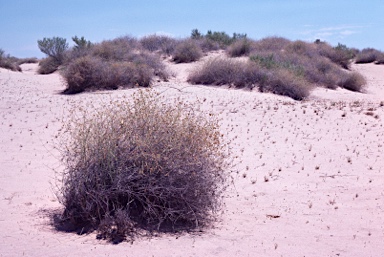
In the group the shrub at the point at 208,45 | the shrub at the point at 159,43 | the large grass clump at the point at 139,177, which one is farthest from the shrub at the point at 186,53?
the large grass clump at the point at 139,177

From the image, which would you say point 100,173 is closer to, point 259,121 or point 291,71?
point 259,121

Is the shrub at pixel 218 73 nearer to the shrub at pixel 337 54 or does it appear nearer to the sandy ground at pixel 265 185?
the sandy ground at pixel 265 185

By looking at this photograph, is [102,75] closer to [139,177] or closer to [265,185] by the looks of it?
[265,185]

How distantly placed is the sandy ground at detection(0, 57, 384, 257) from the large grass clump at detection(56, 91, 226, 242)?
278mm

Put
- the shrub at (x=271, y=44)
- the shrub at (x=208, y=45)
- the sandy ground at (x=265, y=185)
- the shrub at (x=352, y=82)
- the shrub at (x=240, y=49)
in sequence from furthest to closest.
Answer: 1. the shrub at (x=208, y=45)
2. the shrub at (x=271, y=44)
3. the shrub at (x=240, y=49)
4. the shrub at (x=352, y=82)
5. the sandy ground at (x=265, y=185)

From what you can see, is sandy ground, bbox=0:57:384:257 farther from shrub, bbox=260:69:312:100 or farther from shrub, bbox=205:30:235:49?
shrub, bbox=205:30:235:49

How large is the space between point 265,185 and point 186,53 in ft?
61.7

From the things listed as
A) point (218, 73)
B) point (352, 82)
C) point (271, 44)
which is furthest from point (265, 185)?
point (271, 44)

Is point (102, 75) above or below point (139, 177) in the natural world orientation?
above

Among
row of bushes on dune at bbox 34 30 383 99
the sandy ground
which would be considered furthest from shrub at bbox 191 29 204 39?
the sandy ground

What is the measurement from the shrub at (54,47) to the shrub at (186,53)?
6.46 m

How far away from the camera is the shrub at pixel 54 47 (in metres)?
24.7

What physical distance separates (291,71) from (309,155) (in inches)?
402

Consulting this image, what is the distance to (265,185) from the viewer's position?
24.6ft
